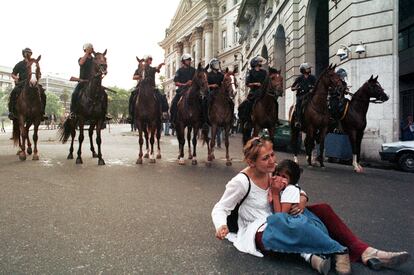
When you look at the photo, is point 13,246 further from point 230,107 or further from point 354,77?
point 354,77

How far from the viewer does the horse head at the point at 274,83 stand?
35.8 ft

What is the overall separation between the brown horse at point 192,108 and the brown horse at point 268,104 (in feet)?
5.38

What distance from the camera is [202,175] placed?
906cm

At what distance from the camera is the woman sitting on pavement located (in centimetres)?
357

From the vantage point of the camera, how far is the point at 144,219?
5.16 m

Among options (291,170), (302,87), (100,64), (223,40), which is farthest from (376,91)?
(223,40)

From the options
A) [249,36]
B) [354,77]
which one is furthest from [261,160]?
[249,36]

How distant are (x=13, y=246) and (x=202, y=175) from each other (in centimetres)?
538

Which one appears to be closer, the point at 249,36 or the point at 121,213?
the point at 121,213

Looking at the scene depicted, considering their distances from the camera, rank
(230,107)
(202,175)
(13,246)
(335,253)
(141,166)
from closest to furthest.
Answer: (335,253), (13,246), (202,175), (141,166), (230,107)

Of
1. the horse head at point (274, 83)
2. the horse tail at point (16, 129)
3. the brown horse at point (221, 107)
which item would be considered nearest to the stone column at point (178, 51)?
the horse tail at point (16, 129)

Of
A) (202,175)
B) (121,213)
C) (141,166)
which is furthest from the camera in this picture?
(141,166)

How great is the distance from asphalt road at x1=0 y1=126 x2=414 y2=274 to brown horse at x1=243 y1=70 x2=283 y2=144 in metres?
2.31

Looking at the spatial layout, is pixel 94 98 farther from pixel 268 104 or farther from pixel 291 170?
pixel 291 170
